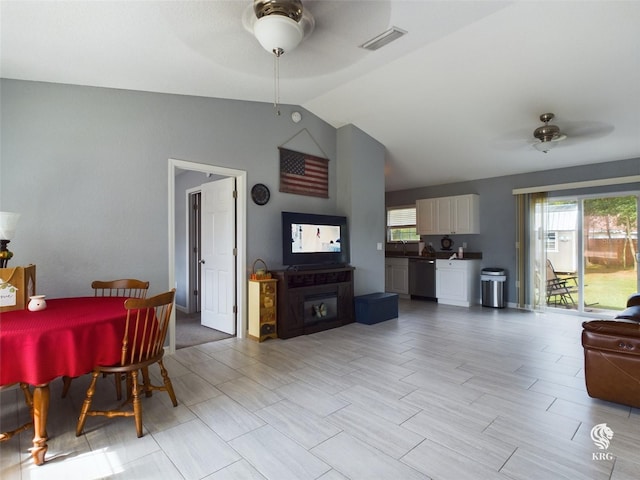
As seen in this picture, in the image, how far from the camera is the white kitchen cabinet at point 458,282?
617 cm

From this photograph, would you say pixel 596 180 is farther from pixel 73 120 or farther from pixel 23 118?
pixel 23 118

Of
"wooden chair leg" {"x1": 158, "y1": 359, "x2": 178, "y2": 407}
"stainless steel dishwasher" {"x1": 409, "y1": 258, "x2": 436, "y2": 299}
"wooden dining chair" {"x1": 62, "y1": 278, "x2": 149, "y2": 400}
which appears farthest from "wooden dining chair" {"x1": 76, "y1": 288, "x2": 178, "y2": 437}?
"stainless steel dishwasher" {"x1": 409, "y1": 258, "x2": 436, "y2": 299}

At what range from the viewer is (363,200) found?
5.33 metres

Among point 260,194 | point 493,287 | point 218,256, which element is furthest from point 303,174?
point 493,287

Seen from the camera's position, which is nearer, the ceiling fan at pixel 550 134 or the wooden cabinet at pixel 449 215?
the ceiling fan at pixel 550 134

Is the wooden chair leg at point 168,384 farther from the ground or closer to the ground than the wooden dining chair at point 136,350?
closer to the ground

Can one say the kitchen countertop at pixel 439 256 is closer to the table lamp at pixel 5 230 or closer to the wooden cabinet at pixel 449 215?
the wooden cabinet at pixel 449 215

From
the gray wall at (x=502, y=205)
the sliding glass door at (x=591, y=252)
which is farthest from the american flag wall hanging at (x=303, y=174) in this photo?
the sliding glass door at (x=591, y=252)

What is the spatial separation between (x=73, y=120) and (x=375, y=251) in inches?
168

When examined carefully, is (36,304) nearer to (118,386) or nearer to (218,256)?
(118,386)

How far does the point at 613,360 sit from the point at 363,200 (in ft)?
11.8

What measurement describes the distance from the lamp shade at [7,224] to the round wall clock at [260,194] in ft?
7.91

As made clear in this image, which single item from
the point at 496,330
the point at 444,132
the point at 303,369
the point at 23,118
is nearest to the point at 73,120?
the point at 23,118

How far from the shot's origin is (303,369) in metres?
3.16
